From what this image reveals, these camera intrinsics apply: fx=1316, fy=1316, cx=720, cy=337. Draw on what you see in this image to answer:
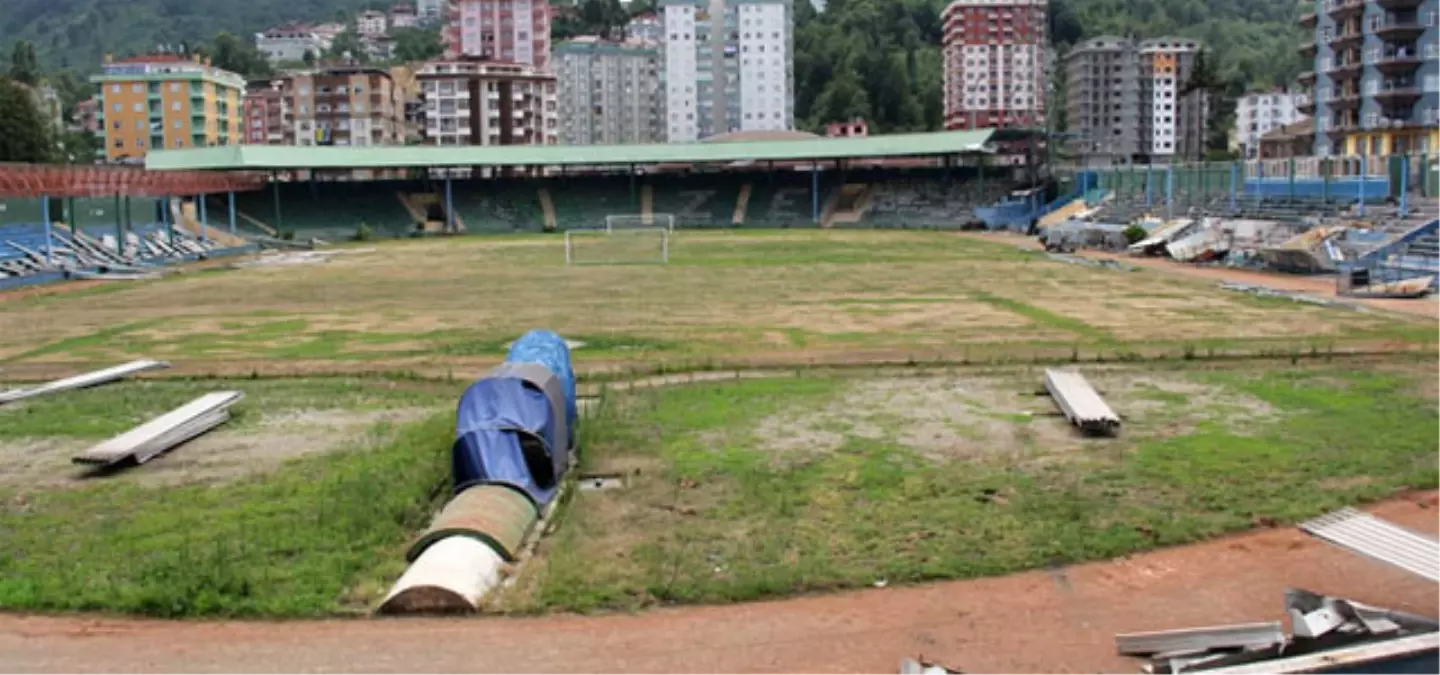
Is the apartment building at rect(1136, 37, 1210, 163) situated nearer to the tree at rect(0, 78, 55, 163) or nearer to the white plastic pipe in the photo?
the tree at rect(0, 78, 55, 163)

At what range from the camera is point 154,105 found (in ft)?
428

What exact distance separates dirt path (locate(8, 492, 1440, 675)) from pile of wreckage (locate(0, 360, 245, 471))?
16.4 feet

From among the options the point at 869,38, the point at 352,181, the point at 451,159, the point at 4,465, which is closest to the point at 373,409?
the point at 4,465

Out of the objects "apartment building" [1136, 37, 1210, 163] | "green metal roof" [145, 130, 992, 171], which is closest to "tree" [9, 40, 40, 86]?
"green metal roof" [145, 130, 992, 171]

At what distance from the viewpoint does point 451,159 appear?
279 feet

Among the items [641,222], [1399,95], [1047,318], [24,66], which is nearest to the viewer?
[1047,318]

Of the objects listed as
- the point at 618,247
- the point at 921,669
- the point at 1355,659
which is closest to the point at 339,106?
the point at 618,247

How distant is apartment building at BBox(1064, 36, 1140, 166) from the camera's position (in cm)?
15488

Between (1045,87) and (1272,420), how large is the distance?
16367 cm

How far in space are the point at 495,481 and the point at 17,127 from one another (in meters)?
87.5

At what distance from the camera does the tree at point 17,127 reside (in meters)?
85.9

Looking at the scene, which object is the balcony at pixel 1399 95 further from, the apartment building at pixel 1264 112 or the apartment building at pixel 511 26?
the apartment building at pixel 511 26

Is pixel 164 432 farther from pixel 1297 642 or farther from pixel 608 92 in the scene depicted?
pixel 608 92

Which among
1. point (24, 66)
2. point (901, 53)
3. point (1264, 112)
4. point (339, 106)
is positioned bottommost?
point (1264, 112)
